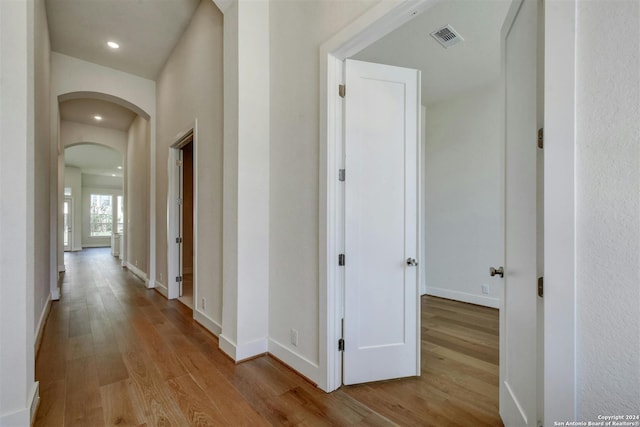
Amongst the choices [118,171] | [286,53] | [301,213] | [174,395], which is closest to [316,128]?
[301,213]

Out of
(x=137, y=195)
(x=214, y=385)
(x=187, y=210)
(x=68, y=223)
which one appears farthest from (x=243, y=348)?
(x=68, y=223)

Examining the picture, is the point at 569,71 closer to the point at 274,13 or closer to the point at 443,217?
the point at 274,13

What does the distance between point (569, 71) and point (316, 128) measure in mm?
1465

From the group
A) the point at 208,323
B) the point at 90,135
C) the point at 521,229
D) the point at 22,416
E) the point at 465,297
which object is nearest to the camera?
the point at 521,229

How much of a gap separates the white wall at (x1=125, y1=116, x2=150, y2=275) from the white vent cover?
4.87 meters

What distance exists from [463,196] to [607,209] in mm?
3571

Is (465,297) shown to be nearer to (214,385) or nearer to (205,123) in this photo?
(214,385)

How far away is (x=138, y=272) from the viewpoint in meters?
6.06

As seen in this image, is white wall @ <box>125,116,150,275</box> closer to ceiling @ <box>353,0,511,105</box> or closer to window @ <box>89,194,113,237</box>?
ceiling @ <box>353,0,511,105</box>

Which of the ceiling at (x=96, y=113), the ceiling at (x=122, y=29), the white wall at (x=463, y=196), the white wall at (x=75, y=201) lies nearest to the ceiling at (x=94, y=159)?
the white wall at (x=75, y=201)

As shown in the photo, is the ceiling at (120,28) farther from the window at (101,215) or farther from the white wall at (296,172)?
the window at (101,215)

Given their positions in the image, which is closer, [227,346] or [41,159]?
[227,346]

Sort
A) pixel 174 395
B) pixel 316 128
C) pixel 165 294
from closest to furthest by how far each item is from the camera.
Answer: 1. pixel 174 395
2. pixel 316 128
3. pixel 165 294

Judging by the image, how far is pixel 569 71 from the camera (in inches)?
41.9
